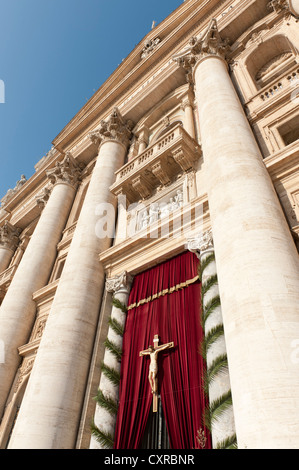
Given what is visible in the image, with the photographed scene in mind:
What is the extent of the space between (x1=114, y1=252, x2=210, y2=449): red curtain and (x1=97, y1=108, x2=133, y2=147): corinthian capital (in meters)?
9.47

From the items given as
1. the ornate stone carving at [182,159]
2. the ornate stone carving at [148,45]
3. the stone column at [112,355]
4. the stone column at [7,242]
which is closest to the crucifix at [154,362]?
the stone column at [112,355]

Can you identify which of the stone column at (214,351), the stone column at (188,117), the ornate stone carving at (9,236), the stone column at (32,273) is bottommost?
the stone column at (214,351)

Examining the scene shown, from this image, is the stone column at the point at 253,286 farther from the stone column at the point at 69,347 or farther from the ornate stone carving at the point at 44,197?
the ornate stone carving at the point at 44,197

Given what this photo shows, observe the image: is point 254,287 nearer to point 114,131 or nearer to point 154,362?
point 154,362

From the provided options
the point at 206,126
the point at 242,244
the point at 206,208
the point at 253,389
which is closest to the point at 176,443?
the point at 253,389

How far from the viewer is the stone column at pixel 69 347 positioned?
7227 mm

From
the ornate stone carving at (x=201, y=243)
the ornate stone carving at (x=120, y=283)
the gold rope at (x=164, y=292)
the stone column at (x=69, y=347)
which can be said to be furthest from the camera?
the ornate stone carving at (x=120, y=283)

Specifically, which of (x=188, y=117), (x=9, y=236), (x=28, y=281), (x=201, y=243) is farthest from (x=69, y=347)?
(x=9, y=236)

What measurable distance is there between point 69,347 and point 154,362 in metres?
2.74

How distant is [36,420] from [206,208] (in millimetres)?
6907

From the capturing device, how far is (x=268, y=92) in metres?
10.6

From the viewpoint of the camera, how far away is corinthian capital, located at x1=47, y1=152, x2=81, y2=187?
61.4 ft

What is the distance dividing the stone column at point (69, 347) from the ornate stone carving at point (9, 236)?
12.2 meters

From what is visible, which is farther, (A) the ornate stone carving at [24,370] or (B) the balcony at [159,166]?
(A) the ornate stone carving at [24,370]
